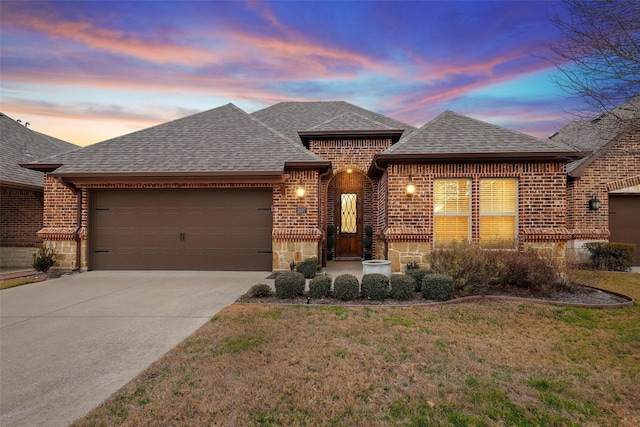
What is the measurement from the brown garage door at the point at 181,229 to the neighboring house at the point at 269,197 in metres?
0.03

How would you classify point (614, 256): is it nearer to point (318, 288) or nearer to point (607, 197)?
point (607, 197)

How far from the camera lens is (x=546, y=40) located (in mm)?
5363

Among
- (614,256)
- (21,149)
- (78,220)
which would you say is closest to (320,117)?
(78,220)

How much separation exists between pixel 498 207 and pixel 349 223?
5.92 metres

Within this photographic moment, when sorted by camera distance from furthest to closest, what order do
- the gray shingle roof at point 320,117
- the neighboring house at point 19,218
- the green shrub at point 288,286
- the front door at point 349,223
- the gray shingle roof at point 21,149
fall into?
the front door at point 349,223 < the gray shingle roof at point 320,117 < the neighboring house at point 19,218 < the gray shingle roof at point 21,149 < the green shrub at point 288,286

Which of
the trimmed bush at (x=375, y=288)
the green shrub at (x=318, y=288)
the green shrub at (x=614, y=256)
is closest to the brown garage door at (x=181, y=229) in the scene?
the green shrub at (x=318, y=288)

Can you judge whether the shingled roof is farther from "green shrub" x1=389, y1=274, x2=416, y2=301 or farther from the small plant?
"green shrub" x1=389, y1=274, x2=416, y2=301

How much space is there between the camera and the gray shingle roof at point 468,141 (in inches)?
340

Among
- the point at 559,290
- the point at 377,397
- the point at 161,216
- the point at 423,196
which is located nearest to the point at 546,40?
the point at 423,196

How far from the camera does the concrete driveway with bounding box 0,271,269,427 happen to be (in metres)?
2.86

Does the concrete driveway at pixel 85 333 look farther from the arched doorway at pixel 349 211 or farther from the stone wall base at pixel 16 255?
the arched doorway at pixel 349 211

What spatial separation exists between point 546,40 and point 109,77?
42.5 ft

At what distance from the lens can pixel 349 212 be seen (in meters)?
13.3

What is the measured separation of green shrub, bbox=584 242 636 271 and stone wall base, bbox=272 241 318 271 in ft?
31.3
